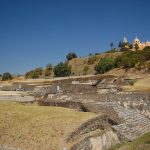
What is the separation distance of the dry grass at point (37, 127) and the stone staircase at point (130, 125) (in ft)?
4.71

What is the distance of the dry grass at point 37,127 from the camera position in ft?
36.3

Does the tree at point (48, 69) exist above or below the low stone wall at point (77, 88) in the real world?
above

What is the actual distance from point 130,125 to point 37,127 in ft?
14.8

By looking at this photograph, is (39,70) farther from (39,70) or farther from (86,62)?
(86,62)

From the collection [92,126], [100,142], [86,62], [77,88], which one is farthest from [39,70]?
[100,142]

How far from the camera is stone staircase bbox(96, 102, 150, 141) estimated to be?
13.0 meters

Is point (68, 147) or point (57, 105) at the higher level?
point (57, 105)

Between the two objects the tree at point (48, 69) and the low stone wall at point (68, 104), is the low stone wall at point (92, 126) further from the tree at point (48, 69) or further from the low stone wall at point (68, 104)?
the tree at point (48, 69)

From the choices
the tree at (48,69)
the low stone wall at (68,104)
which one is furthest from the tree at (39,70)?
the low stone wall at (68,104)

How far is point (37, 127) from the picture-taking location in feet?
39.3

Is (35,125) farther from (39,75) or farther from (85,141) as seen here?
(39,75)

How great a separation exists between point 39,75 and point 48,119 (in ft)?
229

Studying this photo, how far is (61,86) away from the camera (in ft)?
90.6

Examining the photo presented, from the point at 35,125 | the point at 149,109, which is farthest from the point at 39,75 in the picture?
the point at 35,125
